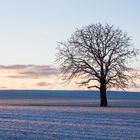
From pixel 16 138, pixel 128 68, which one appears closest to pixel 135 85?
pixel 128 68

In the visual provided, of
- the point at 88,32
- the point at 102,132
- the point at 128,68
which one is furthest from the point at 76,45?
the point at 102,132

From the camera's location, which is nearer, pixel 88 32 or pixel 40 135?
pixel 40 135

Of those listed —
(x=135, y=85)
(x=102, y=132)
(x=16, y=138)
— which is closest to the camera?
(x=16, y=138)

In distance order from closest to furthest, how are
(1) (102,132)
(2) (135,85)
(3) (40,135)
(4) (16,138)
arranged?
(4) (16,138) < (3) (40,135) < (1) (102,132) < (2) (135,85)

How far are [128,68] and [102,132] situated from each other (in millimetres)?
38845

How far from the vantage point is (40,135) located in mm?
→ 23734

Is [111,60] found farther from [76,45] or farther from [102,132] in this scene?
[102,132]

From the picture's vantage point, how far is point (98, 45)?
6444 centimetres

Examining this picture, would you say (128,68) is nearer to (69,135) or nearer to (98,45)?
(98,45)

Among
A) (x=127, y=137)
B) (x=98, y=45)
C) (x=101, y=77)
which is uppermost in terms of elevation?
(x=98, y=45)

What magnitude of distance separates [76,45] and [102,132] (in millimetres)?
39532

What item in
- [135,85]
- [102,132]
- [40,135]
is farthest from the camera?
[135,85]

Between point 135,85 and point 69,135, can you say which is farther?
point 135,85

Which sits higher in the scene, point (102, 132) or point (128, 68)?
point (128, 68)
